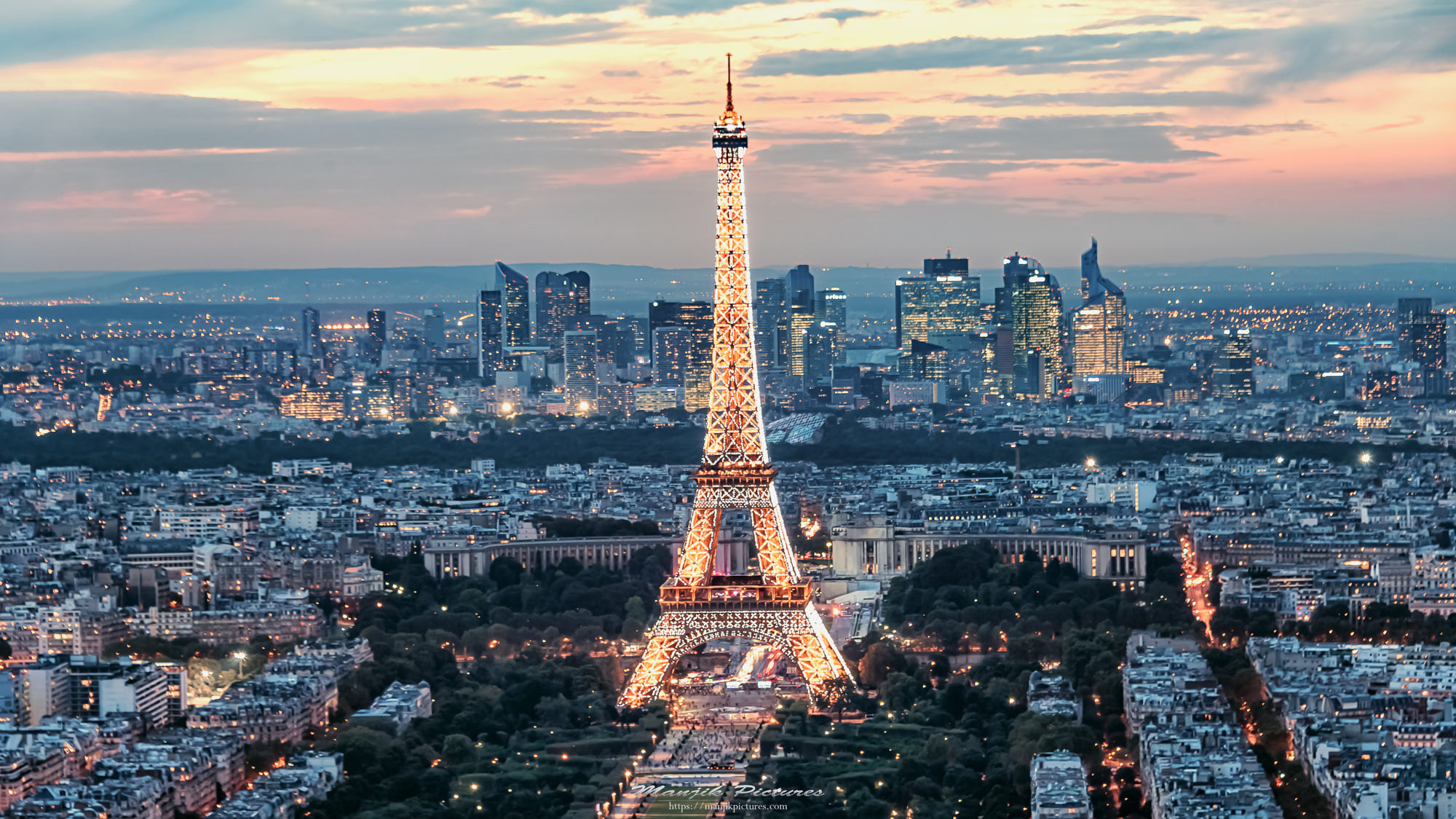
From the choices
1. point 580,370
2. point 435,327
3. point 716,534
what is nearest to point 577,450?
point 580,370

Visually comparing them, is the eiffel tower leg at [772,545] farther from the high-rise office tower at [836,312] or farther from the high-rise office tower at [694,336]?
the high-rise office tower at [836,312]

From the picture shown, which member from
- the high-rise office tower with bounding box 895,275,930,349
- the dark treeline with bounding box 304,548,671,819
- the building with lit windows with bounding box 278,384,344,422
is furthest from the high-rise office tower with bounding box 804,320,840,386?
the dark treeline with bounding box 304,548,671,819

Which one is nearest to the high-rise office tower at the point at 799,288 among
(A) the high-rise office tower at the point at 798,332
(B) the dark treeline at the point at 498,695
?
(A) the high-rise office tower at the point at 798,332

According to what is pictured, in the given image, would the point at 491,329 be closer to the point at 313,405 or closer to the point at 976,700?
the point at 313,405

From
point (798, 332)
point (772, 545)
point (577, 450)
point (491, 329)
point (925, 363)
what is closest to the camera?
point (772, 545)

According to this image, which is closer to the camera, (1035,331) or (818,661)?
(818,661)

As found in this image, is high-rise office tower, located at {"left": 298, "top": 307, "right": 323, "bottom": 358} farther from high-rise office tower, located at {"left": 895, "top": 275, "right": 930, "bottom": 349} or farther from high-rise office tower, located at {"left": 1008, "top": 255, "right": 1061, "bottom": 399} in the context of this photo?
high-rise office tower, located at {"left": 1008, "top": 255, "right": 1061, "bottom": 399}
